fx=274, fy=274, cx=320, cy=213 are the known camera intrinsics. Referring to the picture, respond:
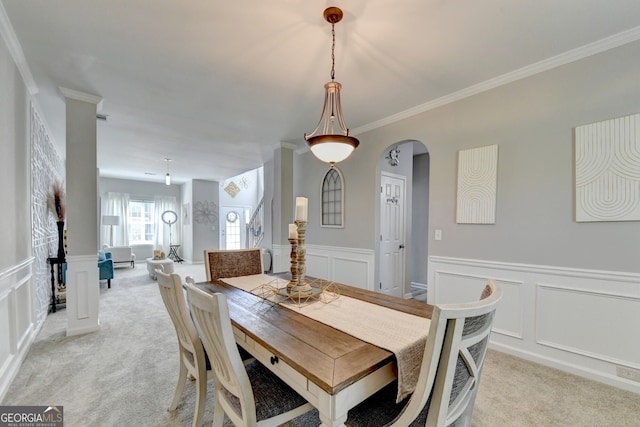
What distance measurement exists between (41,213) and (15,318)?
73.2 inches

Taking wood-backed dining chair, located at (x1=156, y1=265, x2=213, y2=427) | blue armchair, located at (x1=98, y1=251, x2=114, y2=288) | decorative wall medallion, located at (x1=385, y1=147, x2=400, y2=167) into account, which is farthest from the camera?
blue armchair, located at (x1=98, y1=251, x2=114, y2=288)

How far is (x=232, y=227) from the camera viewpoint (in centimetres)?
941

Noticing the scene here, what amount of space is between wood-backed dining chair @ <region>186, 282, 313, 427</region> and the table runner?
0.37m

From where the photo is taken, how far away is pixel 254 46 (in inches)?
82.0

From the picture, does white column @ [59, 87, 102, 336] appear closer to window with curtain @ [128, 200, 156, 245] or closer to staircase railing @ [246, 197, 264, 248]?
staircase railing @ [246, 197, 264, 248]

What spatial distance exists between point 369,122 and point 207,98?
2.00m

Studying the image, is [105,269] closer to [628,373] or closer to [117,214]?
[117,214]

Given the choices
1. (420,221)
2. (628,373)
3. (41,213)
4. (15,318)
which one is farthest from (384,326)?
(41,213)

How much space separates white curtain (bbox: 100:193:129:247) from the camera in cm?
771

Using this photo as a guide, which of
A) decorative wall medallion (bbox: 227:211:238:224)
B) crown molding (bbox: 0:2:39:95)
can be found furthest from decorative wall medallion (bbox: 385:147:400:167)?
decorative wall medallion (bbox: 227:211:238:224)

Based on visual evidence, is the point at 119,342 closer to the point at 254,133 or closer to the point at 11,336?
the point at 11,336

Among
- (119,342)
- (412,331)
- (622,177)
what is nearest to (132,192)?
(119,342)

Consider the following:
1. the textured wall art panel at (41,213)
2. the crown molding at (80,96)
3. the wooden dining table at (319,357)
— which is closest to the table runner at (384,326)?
the wooden dining table at (319,357)

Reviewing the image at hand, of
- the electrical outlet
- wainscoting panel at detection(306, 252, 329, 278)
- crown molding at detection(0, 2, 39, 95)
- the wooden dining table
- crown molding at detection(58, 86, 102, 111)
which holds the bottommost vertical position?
the electrical outlet
